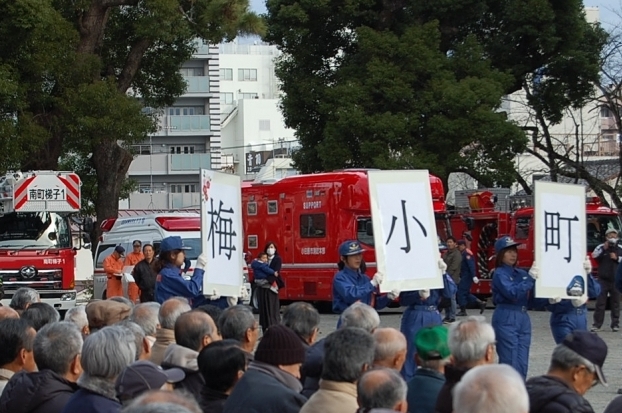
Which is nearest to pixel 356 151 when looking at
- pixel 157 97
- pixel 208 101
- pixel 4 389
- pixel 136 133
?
pixel 157 97

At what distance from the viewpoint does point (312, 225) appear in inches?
1042

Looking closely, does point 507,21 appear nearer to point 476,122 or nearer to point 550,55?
point 550,55

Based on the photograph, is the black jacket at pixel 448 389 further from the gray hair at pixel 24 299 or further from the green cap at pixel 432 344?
the gray hair at pixel 24 299

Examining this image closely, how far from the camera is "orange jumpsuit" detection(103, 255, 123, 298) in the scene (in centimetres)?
2281

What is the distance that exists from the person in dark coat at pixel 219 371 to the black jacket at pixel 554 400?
159cm

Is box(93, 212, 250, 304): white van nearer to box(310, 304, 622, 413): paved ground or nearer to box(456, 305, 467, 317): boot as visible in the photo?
box(310, 304, 622, 413): paved ground

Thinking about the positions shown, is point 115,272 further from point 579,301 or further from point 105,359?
point 105,359

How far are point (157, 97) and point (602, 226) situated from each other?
1400cm

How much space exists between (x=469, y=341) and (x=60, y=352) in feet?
7.85

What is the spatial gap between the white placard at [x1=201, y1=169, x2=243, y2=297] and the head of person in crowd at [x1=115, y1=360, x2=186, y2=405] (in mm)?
5380

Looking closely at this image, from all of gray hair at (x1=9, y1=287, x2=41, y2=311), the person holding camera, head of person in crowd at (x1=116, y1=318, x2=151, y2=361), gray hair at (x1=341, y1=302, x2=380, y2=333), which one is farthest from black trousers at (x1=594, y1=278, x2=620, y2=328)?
head of person in crowd at (x1=116, y1=318, x2=151, y2=361)

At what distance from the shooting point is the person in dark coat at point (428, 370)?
6613 millimetres

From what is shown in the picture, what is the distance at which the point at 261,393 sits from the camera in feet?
20.3

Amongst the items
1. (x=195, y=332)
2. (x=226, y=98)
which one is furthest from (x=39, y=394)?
(x=226, y=98)
